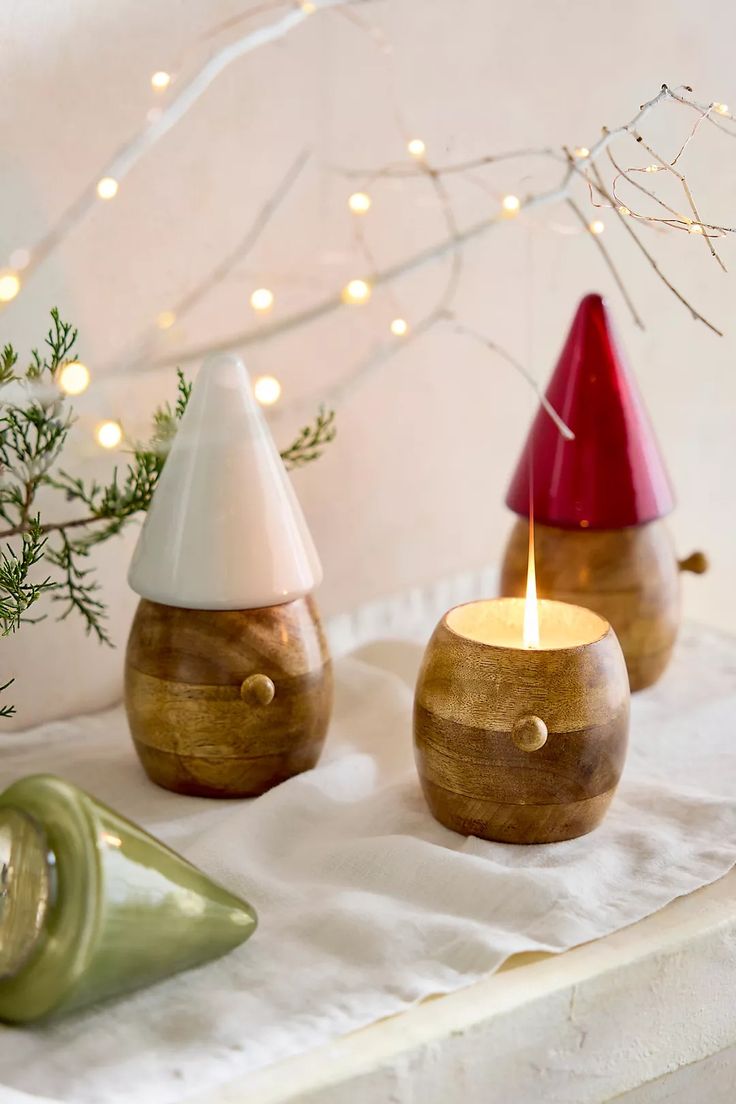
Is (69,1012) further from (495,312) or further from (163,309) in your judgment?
(495,312)

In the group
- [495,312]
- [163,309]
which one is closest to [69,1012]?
[163,309]

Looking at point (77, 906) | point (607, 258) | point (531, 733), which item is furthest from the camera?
point (607, 258)

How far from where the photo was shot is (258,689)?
1.89ft

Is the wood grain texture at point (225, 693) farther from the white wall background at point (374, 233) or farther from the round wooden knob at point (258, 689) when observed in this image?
the white wall background at point (374, 233)

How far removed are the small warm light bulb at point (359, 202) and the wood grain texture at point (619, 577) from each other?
0.22m

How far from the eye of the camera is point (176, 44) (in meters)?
0.68

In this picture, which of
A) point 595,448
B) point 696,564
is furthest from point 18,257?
point 696,564

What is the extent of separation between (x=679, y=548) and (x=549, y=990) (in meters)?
0.64

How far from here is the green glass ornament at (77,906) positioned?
425 mm

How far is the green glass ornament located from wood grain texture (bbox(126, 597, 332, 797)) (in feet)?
0.43

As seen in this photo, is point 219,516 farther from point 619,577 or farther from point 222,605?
point 619,577

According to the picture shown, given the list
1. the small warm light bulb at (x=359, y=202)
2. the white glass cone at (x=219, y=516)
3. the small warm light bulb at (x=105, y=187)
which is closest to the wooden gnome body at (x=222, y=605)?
the white glass cone at (x=219, y=516)

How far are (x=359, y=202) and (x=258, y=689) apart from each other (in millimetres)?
330

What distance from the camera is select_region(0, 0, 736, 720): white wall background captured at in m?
0.66
